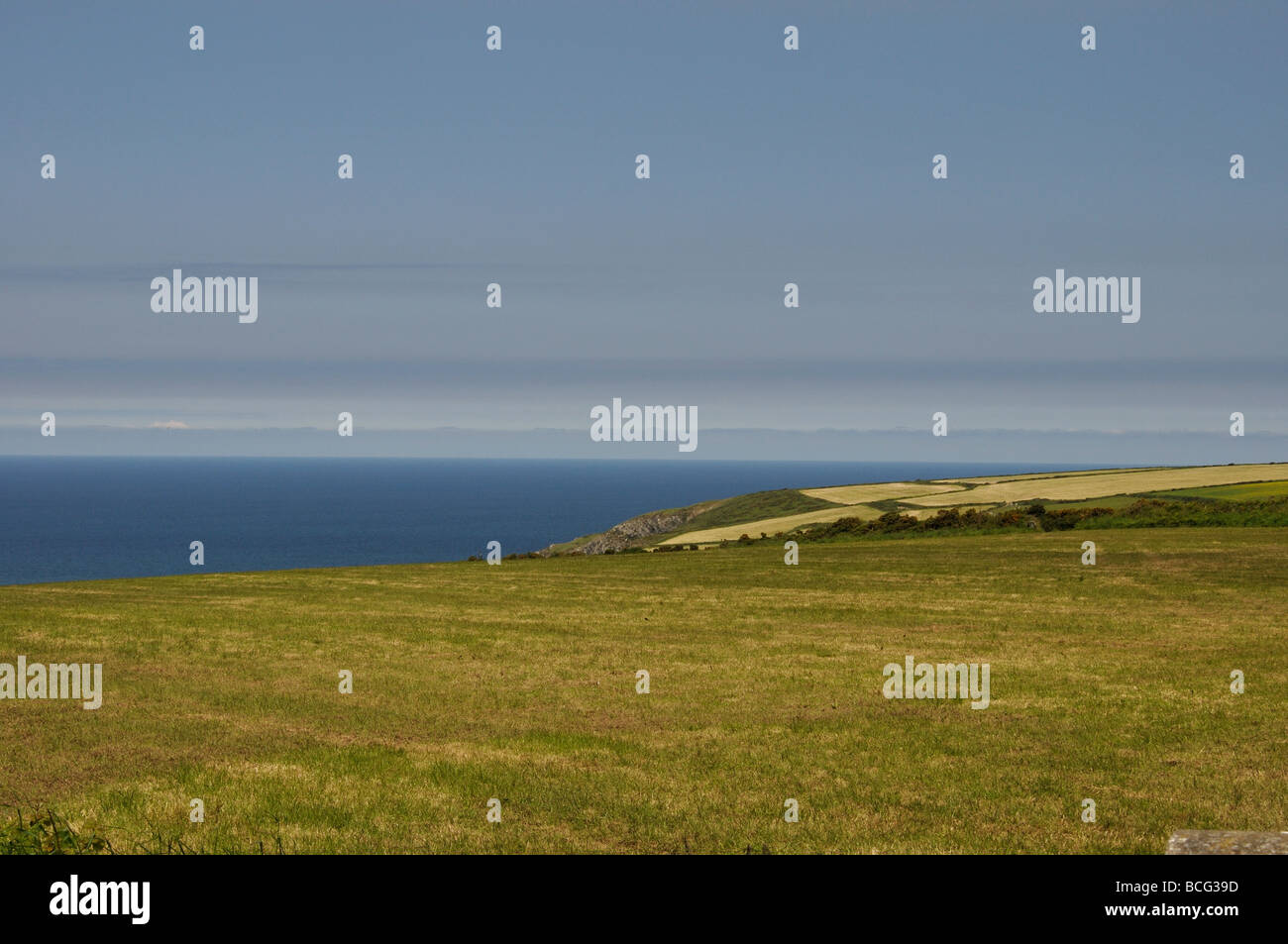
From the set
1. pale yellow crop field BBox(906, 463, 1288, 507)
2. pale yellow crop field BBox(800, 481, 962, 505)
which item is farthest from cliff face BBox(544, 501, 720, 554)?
pale yellow crop field BBox(906, 463, 1288, 507)

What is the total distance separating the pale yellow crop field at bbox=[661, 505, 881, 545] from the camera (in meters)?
83.8

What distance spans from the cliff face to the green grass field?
2735 inches

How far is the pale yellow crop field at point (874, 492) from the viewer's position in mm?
105438

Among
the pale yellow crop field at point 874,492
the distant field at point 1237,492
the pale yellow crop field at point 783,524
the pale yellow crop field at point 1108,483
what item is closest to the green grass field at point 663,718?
the distant field at point 1237,492

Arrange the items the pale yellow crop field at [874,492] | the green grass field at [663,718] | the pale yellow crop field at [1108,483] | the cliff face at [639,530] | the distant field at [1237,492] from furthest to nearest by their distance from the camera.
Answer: the cliff face at [639,530] → the pale yellow crop field at [874,492] → the pale yellow crop field at [1108,483] → the distant field at [1237,492] → the green grass field at [663,718]

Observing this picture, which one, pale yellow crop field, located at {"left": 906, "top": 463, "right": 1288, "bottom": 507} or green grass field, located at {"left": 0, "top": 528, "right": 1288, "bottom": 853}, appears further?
pale yellow crop field, located at {"left": 906, "top": 463, "right": 1288, "bottom": 507}

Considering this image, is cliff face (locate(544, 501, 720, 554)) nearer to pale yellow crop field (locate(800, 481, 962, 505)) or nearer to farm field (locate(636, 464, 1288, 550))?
farm field (locate(636, 464, 1288, 550))

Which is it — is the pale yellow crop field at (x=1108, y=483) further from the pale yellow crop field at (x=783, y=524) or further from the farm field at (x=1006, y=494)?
the pale yellow crop field at (x=783, y=524)

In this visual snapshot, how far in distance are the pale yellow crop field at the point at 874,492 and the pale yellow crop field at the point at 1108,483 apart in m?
5.05
